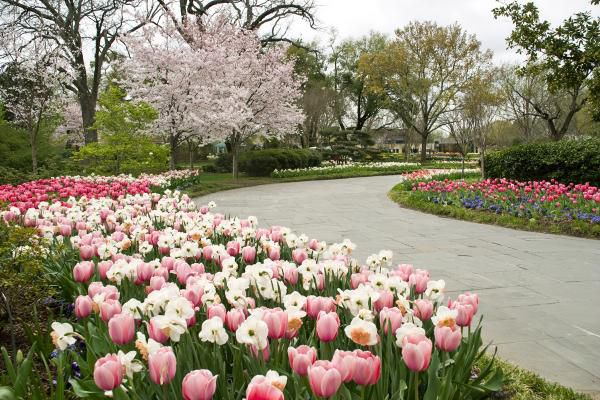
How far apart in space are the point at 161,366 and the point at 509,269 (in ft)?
15.6

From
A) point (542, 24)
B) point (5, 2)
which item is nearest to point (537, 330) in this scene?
point (542, 24)

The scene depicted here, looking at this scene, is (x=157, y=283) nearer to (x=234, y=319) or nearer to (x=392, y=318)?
(x=234, y=319)

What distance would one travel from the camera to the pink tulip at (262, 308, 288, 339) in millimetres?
1664

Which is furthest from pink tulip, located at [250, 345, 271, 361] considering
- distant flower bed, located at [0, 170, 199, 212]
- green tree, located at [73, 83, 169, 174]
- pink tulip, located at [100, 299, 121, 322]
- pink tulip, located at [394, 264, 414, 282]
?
green tree, located at [73, 83, 169, 174]

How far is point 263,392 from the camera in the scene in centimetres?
114

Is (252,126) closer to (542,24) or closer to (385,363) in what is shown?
(542,24)

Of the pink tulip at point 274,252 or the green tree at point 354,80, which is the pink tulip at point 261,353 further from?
the green tree at point 354,80

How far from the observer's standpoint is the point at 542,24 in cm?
920

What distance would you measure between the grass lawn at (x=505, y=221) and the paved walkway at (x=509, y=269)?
34cm

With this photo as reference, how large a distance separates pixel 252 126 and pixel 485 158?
10.2 metres

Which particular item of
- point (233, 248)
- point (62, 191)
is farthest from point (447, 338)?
point (62, 191)

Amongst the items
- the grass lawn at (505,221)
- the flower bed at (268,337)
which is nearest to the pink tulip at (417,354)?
the flower bed at (268,337)

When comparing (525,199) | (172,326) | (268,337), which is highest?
(172,326)

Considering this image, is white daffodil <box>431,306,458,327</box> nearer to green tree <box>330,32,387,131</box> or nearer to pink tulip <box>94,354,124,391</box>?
pink tulip <box>94,354,124,391</box>
